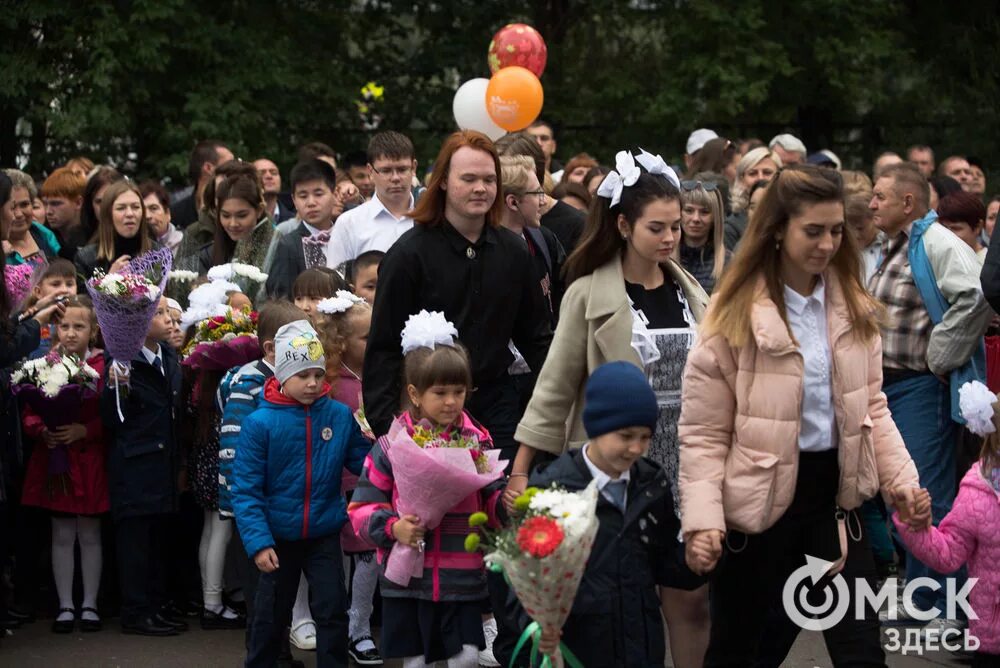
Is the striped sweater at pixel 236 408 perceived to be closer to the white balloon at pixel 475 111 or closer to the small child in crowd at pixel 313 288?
the small child in crowd at pixel 313 288

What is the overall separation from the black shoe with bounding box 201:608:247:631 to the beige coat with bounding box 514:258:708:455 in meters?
3.12

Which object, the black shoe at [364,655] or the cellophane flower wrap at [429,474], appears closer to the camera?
the cellophane flower wrap at [429,474]

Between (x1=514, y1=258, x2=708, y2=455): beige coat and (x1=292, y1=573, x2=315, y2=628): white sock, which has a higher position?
(x1=514, y1=258, x2=708, y2=455): beige coat

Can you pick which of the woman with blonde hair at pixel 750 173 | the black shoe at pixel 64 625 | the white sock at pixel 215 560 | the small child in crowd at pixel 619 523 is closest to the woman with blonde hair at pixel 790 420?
the small child in crowd at pixel 619 523

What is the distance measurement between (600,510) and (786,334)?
892 millimetres

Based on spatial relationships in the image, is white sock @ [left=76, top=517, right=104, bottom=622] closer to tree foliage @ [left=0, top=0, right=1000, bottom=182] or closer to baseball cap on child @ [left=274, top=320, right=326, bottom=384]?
baseball cap on child @ [left=274, top=320, right=326, bottom=384]

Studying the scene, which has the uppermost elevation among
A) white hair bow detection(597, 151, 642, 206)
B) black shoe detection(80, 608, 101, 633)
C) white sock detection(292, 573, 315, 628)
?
white hair bow detection(597, 151, 642, 206)

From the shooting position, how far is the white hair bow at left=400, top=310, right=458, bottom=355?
6129 mm

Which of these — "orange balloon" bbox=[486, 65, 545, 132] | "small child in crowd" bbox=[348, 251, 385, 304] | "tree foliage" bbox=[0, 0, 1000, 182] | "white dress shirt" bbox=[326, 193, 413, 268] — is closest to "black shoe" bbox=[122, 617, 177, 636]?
"small child in crowd" bbox=[348, 251, 385, 304]

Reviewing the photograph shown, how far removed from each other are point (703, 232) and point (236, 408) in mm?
3257

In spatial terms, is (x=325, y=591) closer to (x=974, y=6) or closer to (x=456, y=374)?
(x=456, y=374)

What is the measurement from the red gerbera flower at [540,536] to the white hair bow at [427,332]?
1.33 m

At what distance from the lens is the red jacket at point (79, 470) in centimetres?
853

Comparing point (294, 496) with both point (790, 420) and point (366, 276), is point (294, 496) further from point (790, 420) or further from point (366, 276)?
point (790, 420)
